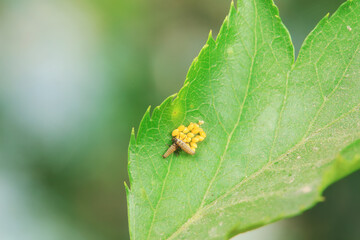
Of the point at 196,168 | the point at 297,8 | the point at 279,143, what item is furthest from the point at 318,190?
the point at 297,8

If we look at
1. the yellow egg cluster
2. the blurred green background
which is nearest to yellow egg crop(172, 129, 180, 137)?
the yellow egg cluster

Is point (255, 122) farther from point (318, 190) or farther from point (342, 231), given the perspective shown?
point (342, 231)

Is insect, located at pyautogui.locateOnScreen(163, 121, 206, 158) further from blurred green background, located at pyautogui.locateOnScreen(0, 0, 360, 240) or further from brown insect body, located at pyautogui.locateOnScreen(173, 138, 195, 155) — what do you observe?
blurred green background, located at pyautogui.locateOnScreen(0, 0, 360, 240)

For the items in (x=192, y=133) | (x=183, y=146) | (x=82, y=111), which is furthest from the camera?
(x=82, y=111)

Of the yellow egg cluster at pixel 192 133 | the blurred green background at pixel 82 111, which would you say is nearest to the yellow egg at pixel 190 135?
the yellow egg cluster at pixel 192 133

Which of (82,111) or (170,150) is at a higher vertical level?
(82,111)

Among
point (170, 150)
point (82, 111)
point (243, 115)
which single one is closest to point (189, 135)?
point (170, 150)

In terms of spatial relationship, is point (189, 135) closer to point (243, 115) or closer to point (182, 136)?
point (182, 136)

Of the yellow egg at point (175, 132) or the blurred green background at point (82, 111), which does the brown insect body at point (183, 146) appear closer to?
the yellow egg at point (175, 132)
